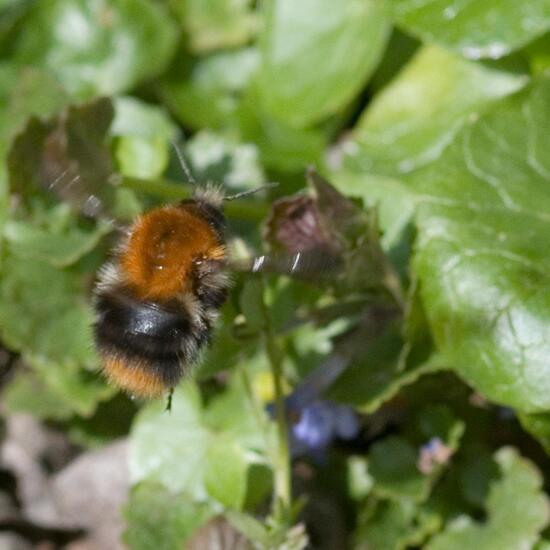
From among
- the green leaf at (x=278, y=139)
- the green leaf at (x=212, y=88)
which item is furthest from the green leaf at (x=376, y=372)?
the green leaf at (x=212, y=88)

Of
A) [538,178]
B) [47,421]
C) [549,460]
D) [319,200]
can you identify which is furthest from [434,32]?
[47,421]

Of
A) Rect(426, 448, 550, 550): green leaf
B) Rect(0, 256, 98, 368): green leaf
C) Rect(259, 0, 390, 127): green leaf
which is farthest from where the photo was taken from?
Rect(259, 0, 390, 127): green leaf

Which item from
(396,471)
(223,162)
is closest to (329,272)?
(396,471)

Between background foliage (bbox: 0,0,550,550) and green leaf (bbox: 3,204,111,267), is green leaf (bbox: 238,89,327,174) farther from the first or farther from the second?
green leaf (bbox: 3,204,111,267)

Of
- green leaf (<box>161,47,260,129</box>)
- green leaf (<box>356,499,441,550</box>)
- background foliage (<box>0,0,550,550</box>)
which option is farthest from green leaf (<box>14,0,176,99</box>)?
green leaf (<box>356,499,441,550</box>)

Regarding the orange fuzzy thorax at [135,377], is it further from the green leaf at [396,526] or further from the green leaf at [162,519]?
the green leaf at [396,526]

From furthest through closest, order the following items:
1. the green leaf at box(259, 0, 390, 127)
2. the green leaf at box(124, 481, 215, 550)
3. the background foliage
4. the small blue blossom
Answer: the green leaf at box(259, 0, 390, 127) < the small blue blossom < the green leaf at box(124, 481, 215, 550) < the background foliage

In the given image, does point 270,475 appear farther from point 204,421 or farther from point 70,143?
point 70,143

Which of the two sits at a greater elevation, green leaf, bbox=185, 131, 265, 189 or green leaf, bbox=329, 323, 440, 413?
green leaf, bbox=185, 131, 265, 189

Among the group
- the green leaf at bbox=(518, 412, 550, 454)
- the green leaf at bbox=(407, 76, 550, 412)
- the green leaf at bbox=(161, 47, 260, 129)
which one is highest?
the green leaf at bbox=(407, 76, 550, 412)
